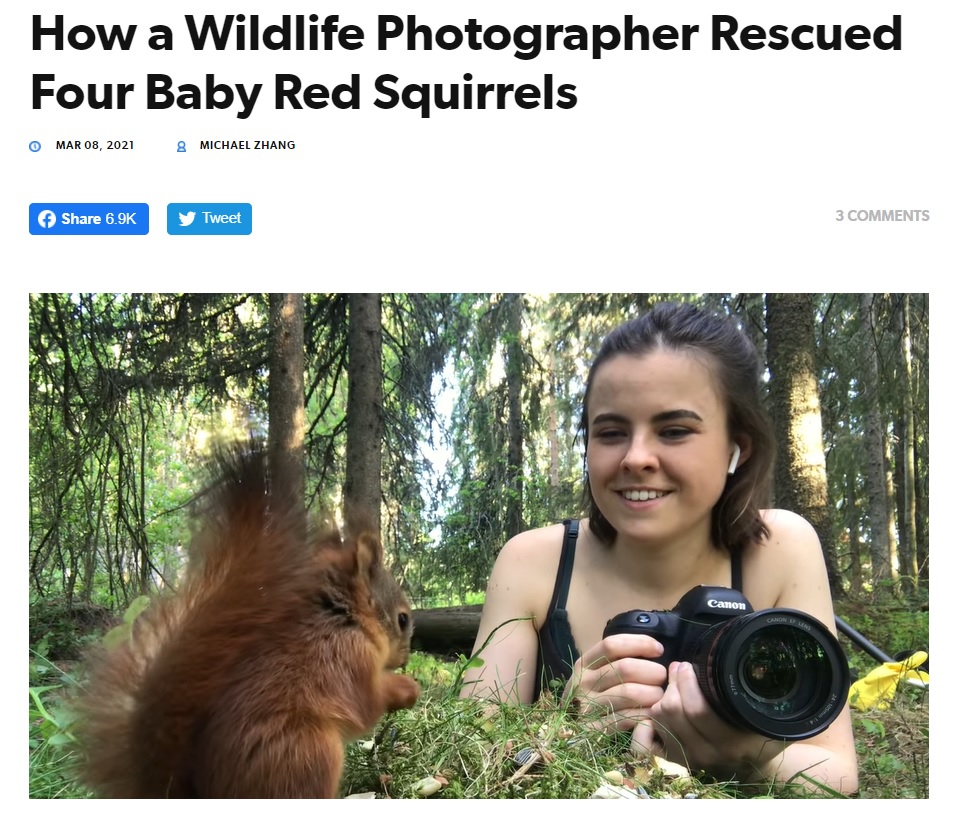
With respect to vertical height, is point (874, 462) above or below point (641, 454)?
below

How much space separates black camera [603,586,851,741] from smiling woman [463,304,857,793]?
0.07m

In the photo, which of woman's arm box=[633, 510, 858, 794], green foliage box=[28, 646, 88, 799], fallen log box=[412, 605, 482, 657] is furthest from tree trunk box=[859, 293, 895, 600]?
green foliage box=[28, 646, 88, 799]

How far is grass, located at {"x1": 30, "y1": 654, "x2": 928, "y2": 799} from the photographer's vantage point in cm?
88

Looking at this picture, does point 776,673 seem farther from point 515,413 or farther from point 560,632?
point 515,413

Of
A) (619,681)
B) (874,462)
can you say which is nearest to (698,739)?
(619,681)

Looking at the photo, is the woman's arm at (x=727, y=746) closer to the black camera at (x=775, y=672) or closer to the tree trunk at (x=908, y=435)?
the black camera at (x=775, y=672)

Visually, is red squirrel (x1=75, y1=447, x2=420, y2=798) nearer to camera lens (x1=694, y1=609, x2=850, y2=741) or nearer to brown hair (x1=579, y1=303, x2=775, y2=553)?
camera lens (x1=694, y1=609, x2=850, y2=741)

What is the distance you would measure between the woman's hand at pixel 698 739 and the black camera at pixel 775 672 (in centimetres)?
3

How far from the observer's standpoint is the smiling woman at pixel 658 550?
1.14 metres
